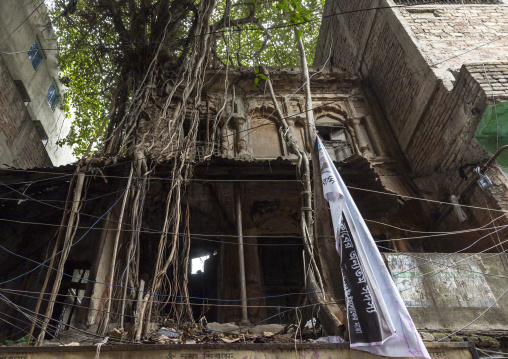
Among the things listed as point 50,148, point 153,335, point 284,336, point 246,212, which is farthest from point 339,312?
point 50,148

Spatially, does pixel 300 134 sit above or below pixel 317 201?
above

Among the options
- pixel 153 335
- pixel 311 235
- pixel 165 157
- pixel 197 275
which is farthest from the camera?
pixel 197 275

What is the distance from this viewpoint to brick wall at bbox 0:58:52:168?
8719 millimetres

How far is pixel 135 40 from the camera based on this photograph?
27.0 feet

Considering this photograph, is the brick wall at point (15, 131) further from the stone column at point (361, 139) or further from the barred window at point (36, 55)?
the stone column at point (361, 139)

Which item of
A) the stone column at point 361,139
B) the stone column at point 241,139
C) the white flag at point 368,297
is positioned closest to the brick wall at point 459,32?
the stone column at point 361,139

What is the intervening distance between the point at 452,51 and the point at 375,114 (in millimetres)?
2115

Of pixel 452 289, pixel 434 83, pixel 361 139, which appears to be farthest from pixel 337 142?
pixel 452 289

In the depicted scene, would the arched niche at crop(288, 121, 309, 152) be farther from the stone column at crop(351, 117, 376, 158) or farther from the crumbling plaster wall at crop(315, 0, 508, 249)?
the crumbling plaster wall at crop(315, 0, 508, 249)

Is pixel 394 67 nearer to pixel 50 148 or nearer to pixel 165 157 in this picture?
pixel 165 157

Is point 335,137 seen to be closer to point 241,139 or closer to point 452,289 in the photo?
point 241,139

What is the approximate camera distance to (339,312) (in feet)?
13.1

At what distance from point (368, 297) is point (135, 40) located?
24.5 ft

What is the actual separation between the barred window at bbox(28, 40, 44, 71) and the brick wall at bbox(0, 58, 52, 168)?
1.27 metres
